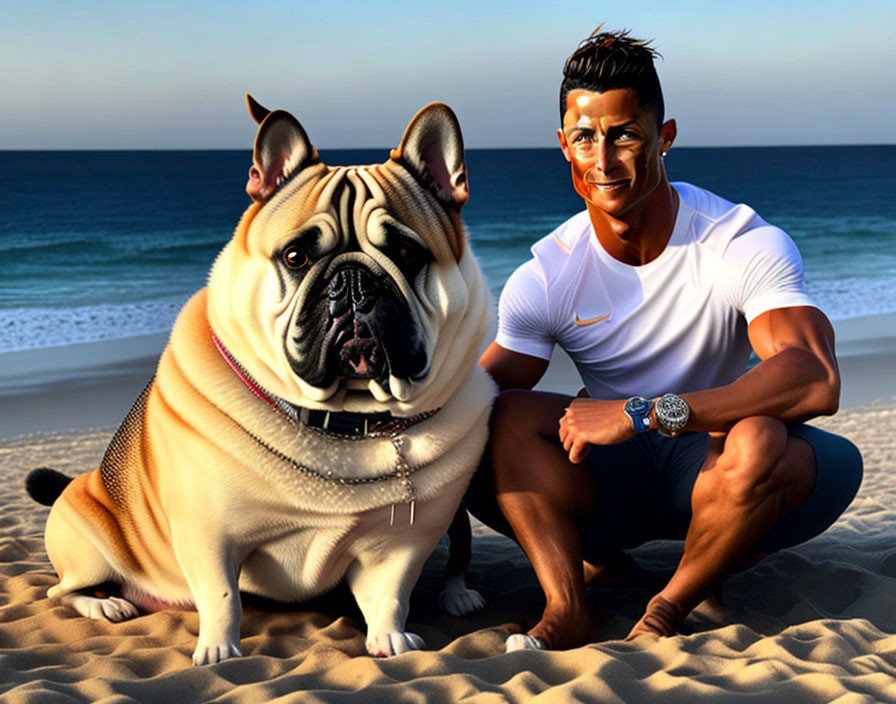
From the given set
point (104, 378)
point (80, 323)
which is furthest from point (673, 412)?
point (80, 323)

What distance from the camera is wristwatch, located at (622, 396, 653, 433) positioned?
2.94m

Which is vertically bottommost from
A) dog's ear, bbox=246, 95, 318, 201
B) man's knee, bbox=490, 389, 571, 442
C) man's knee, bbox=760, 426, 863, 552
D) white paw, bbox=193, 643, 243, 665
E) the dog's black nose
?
white paw, bbox=193, 643, 243, 665

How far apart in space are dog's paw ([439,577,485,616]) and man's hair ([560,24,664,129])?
168 centimetres

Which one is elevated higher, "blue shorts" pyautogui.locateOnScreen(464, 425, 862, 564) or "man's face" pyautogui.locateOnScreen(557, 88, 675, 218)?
"man's face" pyautogui.locateOnScreen(557, 88, 675, 218)

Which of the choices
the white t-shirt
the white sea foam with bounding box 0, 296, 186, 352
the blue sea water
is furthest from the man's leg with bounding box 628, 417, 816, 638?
the blue sea water

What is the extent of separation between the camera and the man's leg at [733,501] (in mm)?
2857

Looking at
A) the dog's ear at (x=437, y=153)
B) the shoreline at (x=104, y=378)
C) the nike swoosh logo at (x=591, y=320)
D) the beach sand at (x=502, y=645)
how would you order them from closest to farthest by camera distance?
the beach sand at (x=502, y=645) < the dog's ear at (x=437, y=153) < the nike swoosh logo at (x=591, y=320) < the shoreline at (x=104, y=378)

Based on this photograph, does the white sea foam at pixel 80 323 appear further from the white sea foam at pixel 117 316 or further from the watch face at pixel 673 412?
the watch face at pixel 673 412

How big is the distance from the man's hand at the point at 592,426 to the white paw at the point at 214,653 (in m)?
1.09

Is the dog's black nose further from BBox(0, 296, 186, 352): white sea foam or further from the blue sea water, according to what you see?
the blue sea water

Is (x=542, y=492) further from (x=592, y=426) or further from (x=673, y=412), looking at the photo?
(x=673, y=412)

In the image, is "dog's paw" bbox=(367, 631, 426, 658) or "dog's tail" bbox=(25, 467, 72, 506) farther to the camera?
"dog's tail" bbox=(25, 467, 72, 506)

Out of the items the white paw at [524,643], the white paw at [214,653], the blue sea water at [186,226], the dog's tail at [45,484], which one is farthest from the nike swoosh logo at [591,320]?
the blue sea water at [186,226]

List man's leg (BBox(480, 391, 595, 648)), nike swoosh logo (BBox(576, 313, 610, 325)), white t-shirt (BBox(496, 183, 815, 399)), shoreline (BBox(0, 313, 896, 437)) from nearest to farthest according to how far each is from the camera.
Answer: man's leg (BBox(480, 391, 595, 648)) < white t-shirt (BBox(496, 183, 815, 399)) < nike swoosh logo (BBox(576, 313, 610, 325)) < shoreline (BBox(0, 313, 896, 437))
